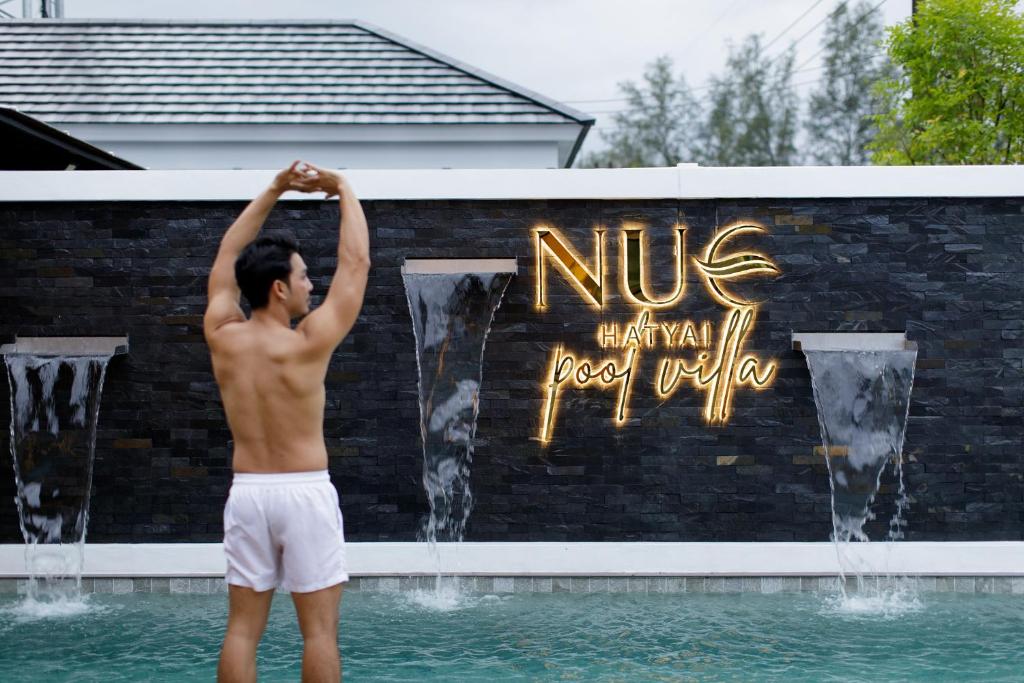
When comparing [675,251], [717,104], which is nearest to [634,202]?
[675,251]

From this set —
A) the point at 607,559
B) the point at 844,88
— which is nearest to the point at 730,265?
the point at 607,559

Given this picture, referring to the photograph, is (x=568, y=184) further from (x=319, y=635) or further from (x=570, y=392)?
(x=319, y=635)

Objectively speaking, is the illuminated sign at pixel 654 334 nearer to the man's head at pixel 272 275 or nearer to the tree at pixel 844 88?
the man's head at pixel 272 275

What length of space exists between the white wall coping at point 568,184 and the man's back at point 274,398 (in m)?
3.78

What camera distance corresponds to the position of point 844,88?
40.3 metres

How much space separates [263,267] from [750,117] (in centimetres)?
4083

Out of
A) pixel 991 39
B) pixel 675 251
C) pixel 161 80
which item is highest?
pixel 991 39

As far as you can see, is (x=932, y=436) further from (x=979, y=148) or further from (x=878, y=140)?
(x=878, y=140)

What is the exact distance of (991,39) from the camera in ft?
53.7

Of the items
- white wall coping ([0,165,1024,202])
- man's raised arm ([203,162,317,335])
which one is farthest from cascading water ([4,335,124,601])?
man's raised arm ([203,162,317,335])

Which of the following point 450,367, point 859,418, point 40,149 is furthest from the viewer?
point 40,149

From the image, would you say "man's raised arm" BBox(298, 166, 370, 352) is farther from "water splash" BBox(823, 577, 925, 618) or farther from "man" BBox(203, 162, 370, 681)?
"water splash" BBox(823, 577, 925, 618)

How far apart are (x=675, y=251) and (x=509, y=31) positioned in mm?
44669

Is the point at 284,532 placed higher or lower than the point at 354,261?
lower
